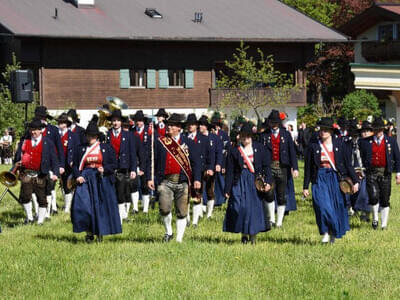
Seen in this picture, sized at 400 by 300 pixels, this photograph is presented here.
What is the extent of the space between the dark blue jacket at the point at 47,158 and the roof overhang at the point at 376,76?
35.5 ft

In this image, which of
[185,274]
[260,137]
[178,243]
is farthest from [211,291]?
[260,137]

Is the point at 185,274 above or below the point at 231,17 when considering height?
below

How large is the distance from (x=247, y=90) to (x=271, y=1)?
40.4 feet

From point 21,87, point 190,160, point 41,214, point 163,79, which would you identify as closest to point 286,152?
point 190,160

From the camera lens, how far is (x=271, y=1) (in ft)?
176

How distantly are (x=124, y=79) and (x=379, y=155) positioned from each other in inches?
1240

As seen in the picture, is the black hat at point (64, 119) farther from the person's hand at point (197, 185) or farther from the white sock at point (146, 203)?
the person's hand at point (197, 185)

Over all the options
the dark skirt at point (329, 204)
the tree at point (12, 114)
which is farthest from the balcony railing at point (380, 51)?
the dark skirt at point (329, 204)

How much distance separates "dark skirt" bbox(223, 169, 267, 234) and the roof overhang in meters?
11.6

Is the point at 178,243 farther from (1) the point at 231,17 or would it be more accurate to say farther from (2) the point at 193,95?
(1) the point at 231,17

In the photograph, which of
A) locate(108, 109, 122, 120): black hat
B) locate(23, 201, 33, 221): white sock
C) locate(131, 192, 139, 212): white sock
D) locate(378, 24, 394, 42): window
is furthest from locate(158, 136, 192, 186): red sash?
locate(378, 24, 394, 42): window

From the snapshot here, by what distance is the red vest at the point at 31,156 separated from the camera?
15.1 meters

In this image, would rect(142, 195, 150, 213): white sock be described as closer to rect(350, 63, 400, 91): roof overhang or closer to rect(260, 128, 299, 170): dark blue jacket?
rect(260, 128, 299, 170): dark blue jacket

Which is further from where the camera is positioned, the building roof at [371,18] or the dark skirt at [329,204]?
the building roof at [371,18]
